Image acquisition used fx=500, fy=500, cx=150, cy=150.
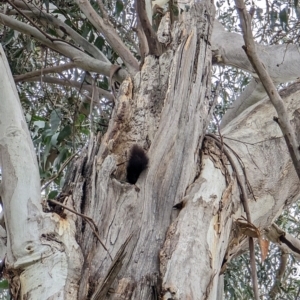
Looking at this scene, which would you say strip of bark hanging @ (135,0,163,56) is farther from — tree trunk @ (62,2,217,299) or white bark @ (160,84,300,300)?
white bark @ (160,84,300,300)

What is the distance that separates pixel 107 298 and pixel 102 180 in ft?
0.94

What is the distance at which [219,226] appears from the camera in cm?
111

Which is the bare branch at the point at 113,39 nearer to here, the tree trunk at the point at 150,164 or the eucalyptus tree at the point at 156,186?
the eucalyptus tree at the point at 156,186

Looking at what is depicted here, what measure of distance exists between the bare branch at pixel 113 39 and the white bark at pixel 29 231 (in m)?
0.75

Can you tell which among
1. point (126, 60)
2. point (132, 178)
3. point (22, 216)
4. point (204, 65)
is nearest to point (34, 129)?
point (126, 60)

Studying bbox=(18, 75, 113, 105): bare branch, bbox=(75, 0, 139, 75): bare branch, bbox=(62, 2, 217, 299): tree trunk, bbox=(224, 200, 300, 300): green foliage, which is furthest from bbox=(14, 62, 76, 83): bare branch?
bbox=(224, 200, 300, 300): green foliage

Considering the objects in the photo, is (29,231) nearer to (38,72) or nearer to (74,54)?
(74,54)

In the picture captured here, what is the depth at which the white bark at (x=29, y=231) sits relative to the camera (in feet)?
2.95

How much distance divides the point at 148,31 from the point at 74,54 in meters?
0.68

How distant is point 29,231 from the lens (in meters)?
0.94

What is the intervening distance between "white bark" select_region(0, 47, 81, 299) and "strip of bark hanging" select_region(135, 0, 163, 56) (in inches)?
18.7

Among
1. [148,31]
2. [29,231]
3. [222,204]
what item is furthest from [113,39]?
[29,231]

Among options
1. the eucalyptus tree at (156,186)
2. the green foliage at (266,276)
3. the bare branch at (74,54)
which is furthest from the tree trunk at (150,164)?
the green foliage at (266,276)

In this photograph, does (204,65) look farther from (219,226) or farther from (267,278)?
(267,278)
